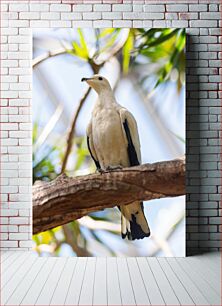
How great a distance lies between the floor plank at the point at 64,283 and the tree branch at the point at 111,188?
41 centimetres

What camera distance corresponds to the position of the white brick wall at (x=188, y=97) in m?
5.49

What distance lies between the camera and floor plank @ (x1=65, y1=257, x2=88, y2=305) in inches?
156

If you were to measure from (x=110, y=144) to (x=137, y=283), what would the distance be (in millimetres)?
1293

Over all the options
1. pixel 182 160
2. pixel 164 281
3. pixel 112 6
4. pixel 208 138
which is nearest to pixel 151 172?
pixel 182 160

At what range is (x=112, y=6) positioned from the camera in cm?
552

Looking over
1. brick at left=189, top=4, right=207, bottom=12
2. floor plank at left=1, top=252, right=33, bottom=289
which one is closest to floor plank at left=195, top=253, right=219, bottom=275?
floor plank at left=1, top=252, right=33, bottom=289

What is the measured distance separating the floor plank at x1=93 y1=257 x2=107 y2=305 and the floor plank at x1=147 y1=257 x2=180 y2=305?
366mm

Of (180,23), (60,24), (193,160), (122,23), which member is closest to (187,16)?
(180,23)

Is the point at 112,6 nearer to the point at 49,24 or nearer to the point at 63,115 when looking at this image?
the point at 49,24

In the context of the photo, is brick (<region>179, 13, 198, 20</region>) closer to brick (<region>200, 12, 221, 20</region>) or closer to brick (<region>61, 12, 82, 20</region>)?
brick (<region>200, 12, 221, 20</region>)

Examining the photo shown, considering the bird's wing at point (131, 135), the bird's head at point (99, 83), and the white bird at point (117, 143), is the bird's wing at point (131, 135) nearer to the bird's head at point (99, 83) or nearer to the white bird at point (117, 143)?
the white bird at point (117, 143)

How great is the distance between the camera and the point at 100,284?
4.37m

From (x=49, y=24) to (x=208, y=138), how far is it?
5.46 ft

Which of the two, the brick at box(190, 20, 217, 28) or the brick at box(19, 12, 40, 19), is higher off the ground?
the brick at box(19, 12, 40, 19)
